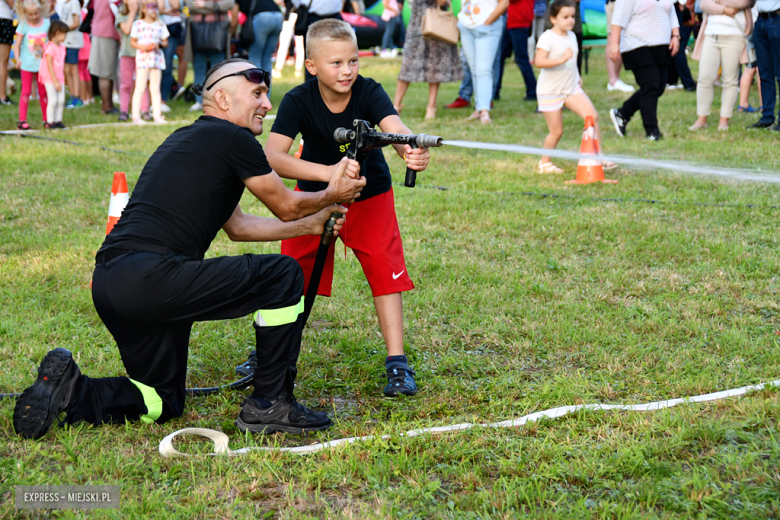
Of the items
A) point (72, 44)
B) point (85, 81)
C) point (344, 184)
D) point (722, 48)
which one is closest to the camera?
point (344, 184)

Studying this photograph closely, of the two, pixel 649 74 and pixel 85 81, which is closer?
pixel 649 74

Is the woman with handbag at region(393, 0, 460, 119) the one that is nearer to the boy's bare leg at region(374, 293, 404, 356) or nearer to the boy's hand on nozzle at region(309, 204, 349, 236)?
the boy's bare leg at region(374, 293, 404, 356)

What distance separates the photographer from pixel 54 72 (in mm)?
10633

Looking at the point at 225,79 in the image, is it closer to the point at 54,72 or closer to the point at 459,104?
the point at 54,72

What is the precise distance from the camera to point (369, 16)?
23516mm

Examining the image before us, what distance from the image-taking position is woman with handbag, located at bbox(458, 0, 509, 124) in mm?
10891

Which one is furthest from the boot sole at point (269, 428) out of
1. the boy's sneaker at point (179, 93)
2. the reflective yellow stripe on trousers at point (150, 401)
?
the boy's sneaker at point (179, 93)

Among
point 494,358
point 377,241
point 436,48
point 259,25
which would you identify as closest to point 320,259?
point 377,241

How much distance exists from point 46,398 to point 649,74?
8.33 m

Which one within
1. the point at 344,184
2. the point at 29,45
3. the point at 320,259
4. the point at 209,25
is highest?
the point at 209,25

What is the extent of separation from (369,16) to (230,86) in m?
21.3

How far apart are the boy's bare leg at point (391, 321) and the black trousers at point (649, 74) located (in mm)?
6753

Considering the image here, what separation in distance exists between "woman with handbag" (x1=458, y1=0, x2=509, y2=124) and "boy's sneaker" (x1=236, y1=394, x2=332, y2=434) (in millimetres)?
8694

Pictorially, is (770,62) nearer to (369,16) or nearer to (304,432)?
(304,432)
